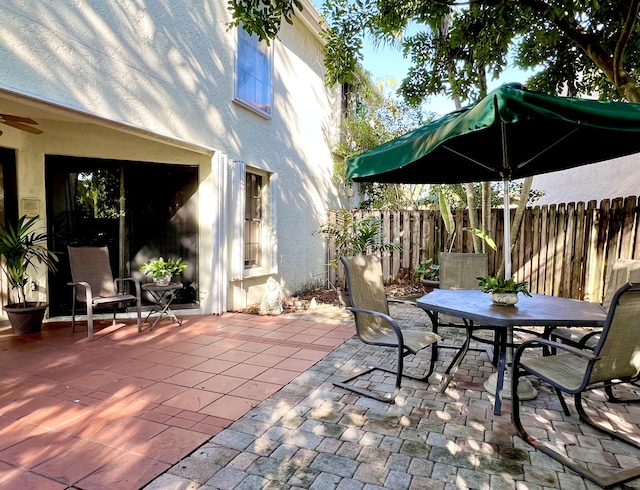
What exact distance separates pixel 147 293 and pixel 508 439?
539 centimetres

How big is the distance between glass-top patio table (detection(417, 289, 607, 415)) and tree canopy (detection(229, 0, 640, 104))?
2807 millimetres

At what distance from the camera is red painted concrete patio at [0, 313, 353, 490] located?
7.03 feet

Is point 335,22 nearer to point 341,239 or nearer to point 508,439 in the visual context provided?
point 341,239

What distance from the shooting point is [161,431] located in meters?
2.49

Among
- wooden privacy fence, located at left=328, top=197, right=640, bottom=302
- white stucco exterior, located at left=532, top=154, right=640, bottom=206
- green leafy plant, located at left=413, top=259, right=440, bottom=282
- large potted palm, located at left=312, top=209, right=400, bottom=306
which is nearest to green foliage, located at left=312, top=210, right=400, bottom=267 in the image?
large potted palm, located at left=312, top=209, right=400, bottom=306

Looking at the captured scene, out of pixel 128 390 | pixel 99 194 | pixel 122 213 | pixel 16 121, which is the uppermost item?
pixel 16 121

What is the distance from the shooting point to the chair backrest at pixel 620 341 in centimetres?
211

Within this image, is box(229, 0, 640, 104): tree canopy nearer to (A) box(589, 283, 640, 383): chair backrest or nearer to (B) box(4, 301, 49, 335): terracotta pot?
(A) box(589, 283, 640, 383): chair backrest

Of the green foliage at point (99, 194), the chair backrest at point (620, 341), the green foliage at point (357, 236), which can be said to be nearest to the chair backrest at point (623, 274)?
the chair backrest at point (620, 341)

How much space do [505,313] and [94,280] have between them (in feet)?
16.0

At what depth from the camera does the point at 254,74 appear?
6.66 meters

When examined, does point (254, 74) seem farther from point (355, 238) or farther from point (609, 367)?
point (609, 367)

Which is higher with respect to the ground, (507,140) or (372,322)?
(507,140)

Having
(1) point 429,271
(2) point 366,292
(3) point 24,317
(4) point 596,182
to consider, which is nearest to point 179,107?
(3) point 24,317
